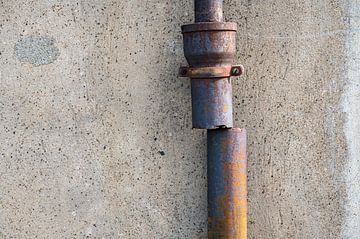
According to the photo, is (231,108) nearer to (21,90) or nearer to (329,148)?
(329,148)

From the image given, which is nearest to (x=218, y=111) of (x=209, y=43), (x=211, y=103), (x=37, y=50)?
(x=211, y=103)

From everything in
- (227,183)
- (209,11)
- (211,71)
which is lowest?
(227,183)

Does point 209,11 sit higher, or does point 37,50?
point 209,11

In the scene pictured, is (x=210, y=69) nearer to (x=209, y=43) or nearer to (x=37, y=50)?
(x=209, y=43)

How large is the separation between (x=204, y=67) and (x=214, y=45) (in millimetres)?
72

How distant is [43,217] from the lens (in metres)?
1.84

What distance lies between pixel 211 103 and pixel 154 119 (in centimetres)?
22

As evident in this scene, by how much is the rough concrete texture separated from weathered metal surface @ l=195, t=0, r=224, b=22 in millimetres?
113

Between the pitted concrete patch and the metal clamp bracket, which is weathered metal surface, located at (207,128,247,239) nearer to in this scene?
the metal clamp bracket

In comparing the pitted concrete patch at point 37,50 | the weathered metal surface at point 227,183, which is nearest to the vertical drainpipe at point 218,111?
the weathered metal surface at point 227,183

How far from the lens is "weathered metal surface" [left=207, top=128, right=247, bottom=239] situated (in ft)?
5.81

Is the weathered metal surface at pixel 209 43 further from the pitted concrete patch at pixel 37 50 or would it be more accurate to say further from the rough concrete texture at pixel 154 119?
the pitted concrete patch at pixel 37 50

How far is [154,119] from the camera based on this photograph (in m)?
1.86

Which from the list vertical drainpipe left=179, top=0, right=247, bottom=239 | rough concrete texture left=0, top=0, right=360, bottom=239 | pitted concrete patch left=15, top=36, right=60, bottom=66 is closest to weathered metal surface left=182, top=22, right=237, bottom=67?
vertical drainpipe left=179, top=0, right=247, bottom=239
